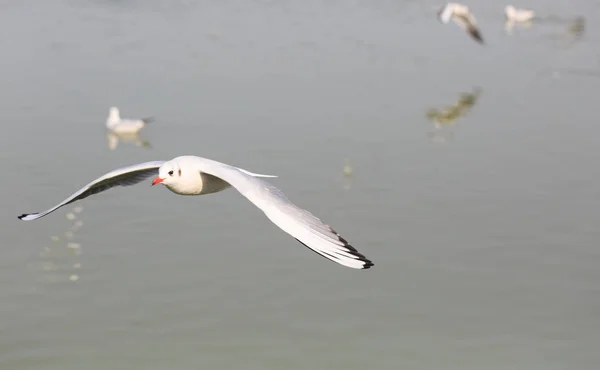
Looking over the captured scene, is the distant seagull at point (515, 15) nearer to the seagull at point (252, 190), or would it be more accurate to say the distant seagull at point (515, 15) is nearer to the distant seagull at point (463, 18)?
the distant seagull at point (463, 18)

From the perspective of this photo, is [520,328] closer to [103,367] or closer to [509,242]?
[509,242]

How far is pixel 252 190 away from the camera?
6695 millimetres

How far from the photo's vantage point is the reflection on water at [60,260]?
1023 centimetres

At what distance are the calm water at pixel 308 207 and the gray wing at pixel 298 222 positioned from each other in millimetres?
2493

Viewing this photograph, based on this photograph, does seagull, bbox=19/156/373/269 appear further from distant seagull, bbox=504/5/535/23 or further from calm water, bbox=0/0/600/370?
distant seagull, bbox=504/5/535/23

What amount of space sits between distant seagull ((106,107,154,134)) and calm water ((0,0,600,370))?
0.20 metres

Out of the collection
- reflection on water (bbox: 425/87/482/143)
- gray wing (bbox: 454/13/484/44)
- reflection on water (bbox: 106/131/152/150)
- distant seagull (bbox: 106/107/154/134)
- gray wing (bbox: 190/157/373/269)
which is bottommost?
gray wing (bbox: 190/157/373/269)

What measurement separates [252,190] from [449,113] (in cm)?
979

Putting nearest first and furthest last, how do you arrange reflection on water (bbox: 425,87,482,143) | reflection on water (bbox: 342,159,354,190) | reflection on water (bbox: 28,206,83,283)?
reflection on water (bbox: 28,206,83,283)
reflection on water (bbox: 342,159,354,190)
reflection on water (bbox: 425,87,482,143)

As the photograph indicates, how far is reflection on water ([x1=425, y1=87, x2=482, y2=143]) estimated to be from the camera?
49.0 ft

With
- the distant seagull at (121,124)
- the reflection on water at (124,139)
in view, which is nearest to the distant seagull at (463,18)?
the distant seagull at (121,124)

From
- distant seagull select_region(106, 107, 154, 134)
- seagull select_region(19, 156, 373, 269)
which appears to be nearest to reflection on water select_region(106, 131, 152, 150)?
distant seagull select_region(106, 107, 154, 134)

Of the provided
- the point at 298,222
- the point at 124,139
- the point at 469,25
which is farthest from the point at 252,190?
the point at 469,25

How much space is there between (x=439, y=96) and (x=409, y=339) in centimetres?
830
